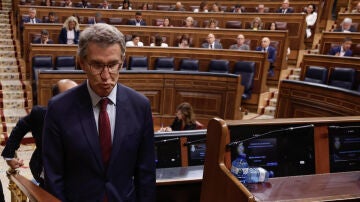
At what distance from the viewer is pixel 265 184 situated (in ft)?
3.52

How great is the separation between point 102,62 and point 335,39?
12.7 ft

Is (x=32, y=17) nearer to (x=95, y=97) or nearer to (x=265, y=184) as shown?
(x=95, y=97)

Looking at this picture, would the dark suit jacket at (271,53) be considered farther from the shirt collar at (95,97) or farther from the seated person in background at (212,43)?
the shirt collar at (95,97)

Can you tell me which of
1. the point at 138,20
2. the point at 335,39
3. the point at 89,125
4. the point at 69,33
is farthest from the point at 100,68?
the point at 138,20

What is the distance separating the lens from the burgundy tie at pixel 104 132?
0.86 metres

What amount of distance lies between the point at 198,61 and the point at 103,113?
9.71ft

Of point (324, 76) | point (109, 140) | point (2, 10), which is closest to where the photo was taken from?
point (109, 140)

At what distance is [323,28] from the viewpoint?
5.99m

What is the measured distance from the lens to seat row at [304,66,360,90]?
10.3 ft

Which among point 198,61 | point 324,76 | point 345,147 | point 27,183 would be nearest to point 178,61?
point 198,61

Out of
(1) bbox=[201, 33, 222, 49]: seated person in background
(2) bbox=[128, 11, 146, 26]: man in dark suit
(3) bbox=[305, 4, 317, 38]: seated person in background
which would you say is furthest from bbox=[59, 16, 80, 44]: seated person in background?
(3) bbox=[305, 4, 317, 38]: seated person in background

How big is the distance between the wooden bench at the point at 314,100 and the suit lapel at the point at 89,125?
220cm

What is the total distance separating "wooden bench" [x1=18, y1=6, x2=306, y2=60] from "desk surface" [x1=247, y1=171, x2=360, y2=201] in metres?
3.94

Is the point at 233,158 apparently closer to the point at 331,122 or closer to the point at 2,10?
the point at 331,122
